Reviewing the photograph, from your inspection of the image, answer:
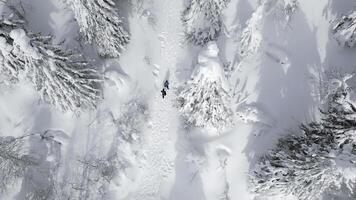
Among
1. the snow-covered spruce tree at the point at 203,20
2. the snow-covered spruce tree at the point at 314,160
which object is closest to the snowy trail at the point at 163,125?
the snow-covered spruce tree at the point at 203,20

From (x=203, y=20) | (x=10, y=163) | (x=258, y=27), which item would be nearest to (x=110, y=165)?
(x=10, y=163)

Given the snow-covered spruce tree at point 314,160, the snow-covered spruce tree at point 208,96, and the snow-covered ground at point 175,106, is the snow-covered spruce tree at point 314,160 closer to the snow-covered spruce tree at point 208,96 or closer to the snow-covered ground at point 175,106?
the snow-covered ground at point 175,106

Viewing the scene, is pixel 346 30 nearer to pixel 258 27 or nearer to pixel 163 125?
pixel 258 27

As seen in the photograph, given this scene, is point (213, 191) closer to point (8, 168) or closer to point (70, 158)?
point (70, 158)

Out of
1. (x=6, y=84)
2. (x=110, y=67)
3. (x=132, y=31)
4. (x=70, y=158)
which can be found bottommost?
(x=70, y=158)

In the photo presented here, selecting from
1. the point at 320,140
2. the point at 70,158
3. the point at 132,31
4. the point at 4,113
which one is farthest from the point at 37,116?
the point at 320,140
